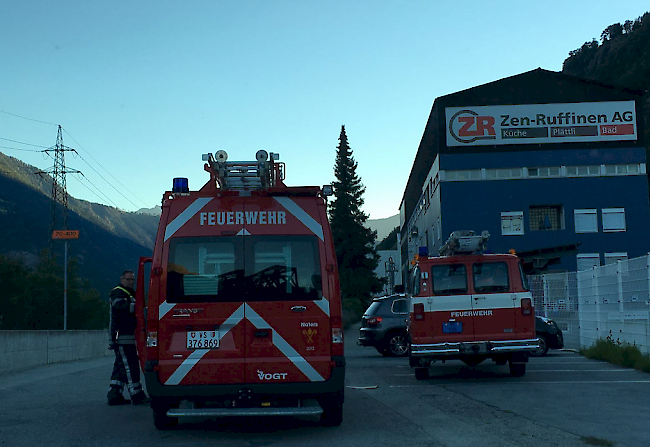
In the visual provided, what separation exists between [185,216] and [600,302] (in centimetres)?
1361

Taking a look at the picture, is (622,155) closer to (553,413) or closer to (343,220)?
(343,220)

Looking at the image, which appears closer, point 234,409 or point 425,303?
point 234,409

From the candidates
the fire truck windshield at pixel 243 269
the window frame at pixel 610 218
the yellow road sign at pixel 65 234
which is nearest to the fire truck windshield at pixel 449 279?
the fire truck windshield at pixel 243 269

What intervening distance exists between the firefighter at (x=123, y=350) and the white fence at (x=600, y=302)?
984 centimetres

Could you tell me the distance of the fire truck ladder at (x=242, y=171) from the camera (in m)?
8.12

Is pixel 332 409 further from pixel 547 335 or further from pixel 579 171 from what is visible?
pixel 579 171

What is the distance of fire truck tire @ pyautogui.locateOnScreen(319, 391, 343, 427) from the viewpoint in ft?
26.2

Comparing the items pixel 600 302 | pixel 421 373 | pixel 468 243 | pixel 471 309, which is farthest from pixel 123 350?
pixel 600 302

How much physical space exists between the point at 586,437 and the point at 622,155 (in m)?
46.0

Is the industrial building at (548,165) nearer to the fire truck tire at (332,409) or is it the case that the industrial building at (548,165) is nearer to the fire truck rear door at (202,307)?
the fire truck tire at (332,409)

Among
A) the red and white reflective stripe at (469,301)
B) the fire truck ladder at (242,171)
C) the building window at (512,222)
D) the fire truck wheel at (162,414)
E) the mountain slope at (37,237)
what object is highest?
the mountain slope at (37,237)

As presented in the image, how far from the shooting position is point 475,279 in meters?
13.4

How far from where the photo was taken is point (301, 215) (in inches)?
320

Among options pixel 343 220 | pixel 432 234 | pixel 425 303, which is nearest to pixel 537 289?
pixel 425 303
